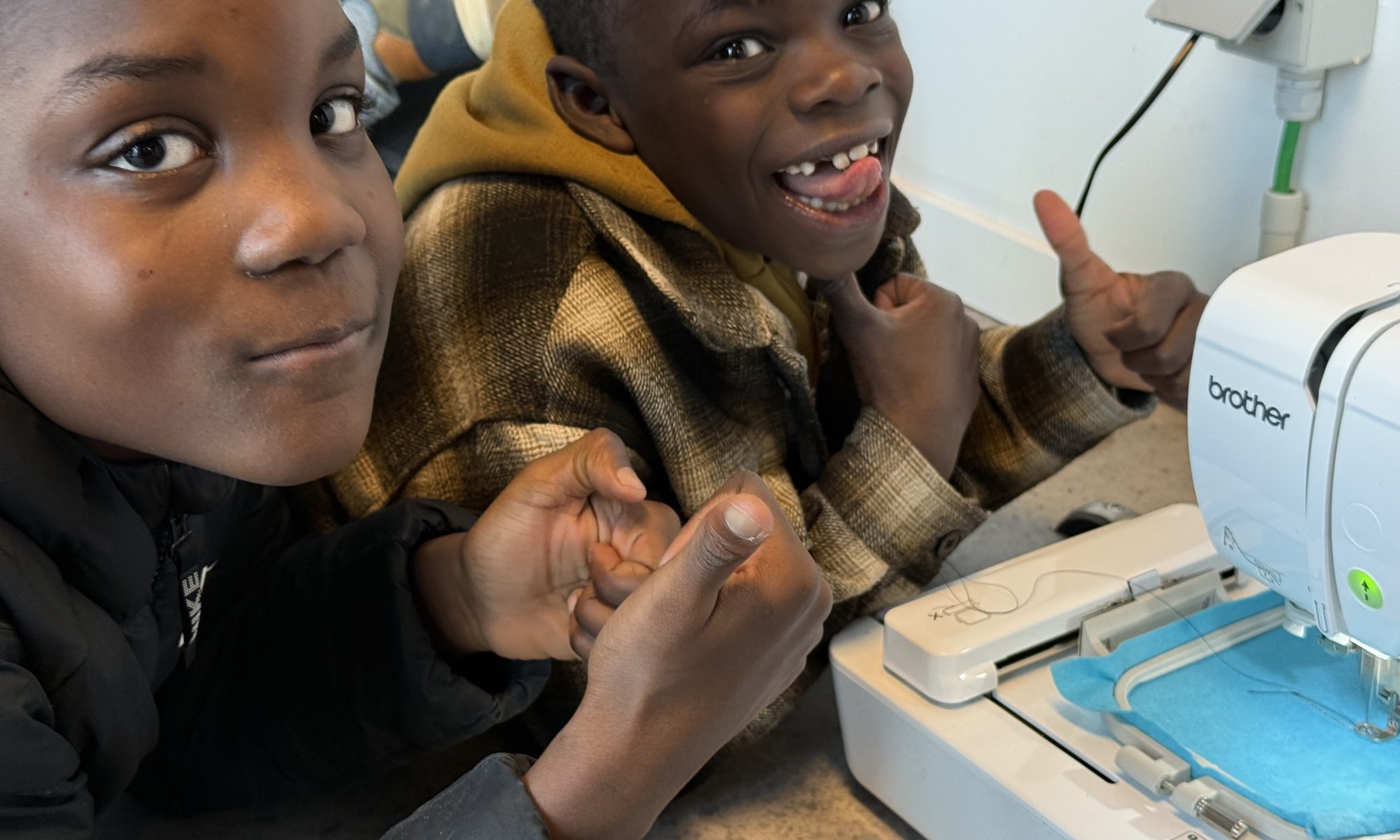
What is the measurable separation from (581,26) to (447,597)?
1.15 feet

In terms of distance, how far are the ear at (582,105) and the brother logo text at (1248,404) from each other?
0.39 meters

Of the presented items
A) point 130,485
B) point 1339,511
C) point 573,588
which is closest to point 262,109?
point 130,485

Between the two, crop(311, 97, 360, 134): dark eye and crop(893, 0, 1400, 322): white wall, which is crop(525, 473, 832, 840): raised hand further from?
crop(893, 0, 1400, 322): white wall

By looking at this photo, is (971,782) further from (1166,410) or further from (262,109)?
(1166,410)

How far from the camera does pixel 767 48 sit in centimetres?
83

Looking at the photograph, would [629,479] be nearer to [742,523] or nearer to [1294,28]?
[742,523]

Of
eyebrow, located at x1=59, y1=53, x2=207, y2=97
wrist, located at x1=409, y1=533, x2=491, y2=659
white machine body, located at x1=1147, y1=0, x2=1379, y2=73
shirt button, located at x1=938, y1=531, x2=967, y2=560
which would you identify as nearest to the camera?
eyebrow, located at x1=59, y1=53, x2=207, y2=97

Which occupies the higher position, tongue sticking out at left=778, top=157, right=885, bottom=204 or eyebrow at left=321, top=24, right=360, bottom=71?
eyebrow at left=321, top=24, right=360, bottom=71

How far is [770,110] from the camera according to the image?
0.83 m

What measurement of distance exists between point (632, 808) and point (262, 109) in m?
0.35

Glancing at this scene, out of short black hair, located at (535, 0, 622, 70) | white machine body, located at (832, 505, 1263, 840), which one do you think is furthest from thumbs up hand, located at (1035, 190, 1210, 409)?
short black hair, located at (535, 0, 622, 70)

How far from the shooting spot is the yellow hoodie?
843 mm

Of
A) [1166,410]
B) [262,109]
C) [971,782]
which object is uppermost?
[262,109]

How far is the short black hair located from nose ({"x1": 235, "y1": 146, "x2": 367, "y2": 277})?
11.7 inches
